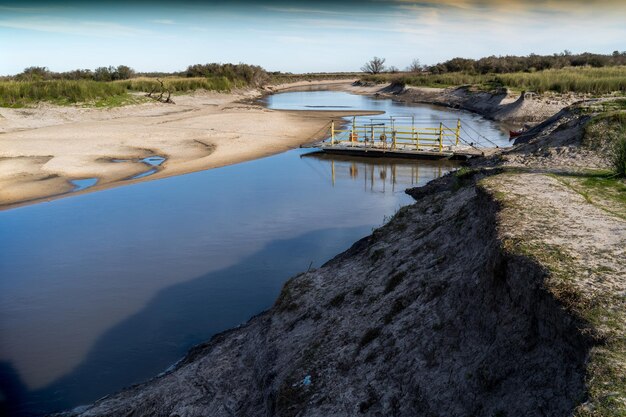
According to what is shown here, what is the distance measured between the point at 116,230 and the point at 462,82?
57.9m

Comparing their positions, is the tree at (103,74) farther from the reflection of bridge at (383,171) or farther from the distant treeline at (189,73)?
the reflection of bridge at (383,171)

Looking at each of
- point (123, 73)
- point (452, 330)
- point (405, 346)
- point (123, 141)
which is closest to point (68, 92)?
point (123, 141)

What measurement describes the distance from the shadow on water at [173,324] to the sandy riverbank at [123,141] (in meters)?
10.8

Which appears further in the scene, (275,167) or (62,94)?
(62,94)

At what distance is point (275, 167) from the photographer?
85.1ft

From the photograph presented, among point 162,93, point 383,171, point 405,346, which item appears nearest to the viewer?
point 405,346

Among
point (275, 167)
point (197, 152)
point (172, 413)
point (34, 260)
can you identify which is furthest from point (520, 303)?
point (197, 152)

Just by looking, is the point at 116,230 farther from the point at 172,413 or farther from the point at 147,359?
the point at 172,413

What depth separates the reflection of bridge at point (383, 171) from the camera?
72.5 ft

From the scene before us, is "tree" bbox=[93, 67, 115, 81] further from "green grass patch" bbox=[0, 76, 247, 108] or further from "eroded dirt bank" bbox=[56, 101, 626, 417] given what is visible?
"eroded dirt bank" bbox=[56, 101, 626, 417]

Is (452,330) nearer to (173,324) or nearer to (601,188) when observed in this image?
(601,188)

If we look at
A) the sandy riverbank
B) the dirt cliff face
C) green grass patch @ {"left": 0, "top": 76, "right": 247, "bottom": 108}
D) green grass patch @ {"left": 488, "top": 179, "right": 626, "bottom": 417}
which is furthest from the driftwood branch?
green grass patch @ {"left": 488, "top": 179, "right": 626, "bottom": 417}

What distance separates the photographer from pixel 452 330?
19.0 feet

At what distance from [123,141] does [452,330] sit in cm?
2926
